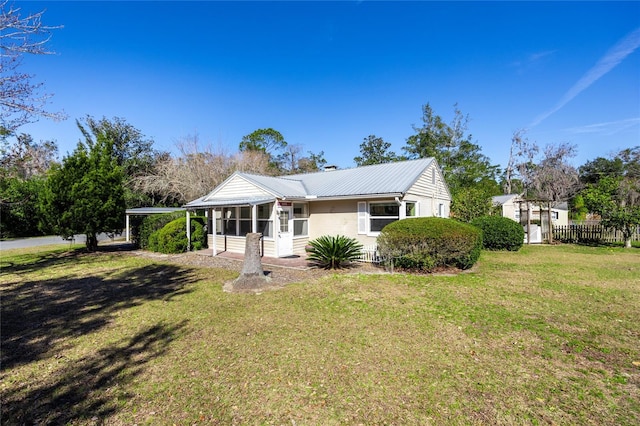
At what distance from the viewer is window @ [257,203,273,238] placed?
1304cm

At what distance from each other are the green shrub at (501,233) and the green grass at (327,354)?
6.37m

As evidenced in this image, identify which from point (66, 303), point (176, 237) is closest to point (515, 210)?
point (176, 237)

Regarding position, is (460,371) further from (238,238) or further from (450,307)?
(238,238)

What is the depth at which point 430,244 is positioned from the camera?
30.6 feet

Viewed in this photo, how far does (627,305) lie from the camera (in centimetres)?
604

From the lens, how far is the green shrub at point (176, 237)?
47.6 feet

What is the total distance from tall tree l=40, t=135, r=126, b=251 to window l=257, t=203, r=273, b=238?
299 inches

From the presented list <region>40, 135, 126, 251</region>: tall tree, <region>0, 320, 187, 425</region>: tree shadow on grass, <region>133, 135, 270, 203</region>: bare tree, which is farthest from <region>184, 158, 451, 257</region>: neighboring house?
<region>133, 135, 270, 203</region>: bare tree

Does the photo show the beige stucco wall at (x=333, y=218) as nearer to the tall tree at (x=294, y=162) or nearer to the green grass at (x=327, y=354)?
the green grass at (x=327, y=354)

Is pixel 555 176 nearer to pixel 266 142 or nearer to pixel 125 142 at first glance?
pixel 266 142

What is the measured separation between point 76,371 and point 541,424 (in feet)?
17.4

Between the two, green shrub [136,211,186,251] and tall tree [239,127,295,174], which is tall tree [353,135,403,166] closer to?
tall tree [239,127,295,174]

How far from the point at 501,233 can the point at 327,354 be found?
44.3 ft

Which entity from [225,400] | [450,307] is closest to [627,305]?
[450,307]
